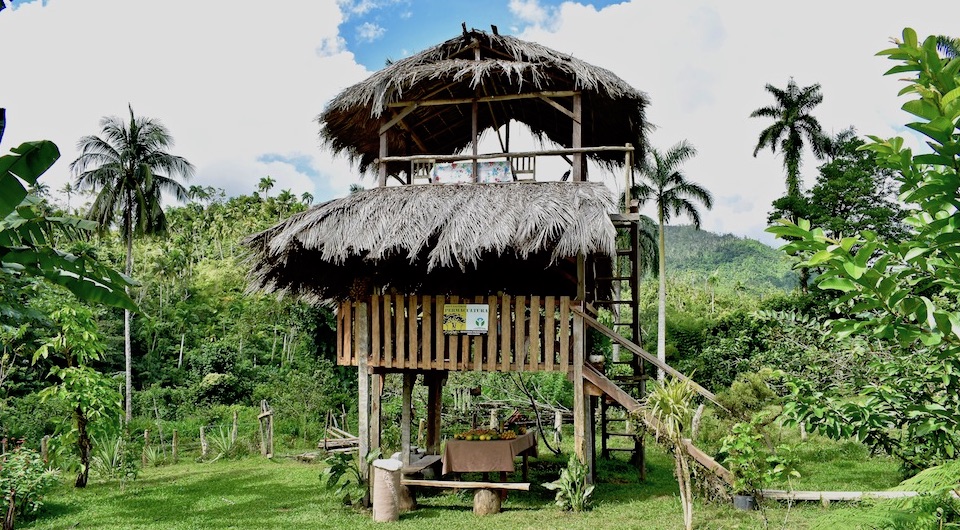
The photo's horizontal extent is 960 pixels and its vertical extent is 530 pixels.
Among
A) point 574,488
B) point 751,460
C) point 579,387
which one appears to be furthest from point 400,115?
point 751,460

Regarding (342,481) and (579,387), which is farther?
(342,481)

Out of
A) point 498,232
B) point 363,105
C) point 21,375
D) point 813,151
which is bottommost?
point 21,375

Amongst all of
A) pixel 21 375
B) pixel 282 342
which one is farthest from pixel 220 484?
pixel 282 342


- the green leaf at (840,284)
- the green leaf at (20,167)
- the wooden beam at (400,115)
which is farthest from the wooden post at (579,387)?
the green leaf at (20,167)

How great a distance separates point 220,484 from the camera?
11102 mm

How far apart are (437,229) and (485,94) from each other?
6.84ft

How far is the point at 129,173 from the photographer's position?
1919 cm

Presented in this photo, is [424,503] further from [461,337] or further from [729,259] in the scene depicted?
[729,259]

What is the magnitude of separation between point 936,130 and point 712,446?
1159cm

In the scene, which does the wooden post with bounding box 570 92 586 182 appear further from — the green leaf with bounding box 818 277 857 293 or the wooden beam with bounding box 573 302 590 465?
the green leaf with bounding box 818 277 857 293

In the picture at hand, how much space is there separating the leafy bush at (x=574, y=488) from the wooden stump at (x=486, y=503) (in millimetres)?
729

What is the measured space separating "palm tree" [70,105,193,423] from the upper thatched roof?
1107 cm

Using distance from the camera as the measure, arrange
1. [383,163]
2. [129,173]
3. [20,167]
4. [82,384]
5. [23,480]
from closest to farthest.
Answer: [20,167] < [23,480] < [383,163] < [82,384] < [129,173]

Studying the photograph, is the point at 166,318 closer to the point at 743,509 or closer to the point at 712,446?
the point at 712,446
